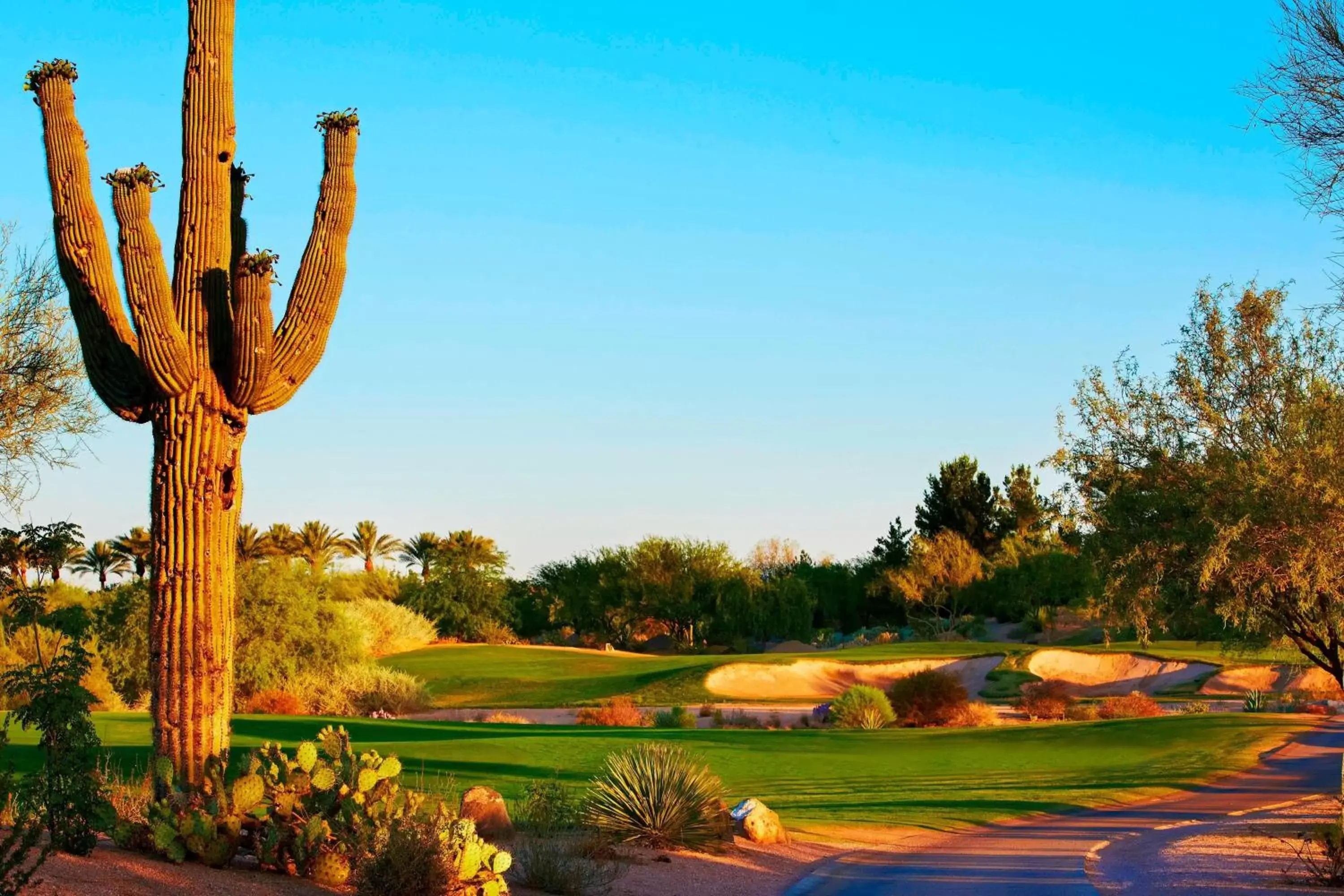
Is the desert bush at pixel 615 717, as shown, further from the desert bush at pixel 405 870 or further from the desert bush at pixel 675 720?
the desert bush at pixel 405 870

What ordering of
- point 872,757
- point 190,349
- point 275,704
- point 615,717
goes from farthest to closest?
point 275,704 → point 615,717 → point 872,757 → point 190,349

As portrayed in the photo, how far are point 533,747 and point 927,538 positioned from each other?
61090mm

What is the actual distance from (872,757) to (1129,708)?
15.2m

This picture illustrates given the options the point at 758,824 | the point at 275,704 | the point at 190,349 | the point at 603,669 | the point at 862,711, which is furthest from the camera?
the point at 603,669

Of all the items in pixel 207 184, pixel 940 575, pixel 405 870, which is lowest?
pixel 405 870

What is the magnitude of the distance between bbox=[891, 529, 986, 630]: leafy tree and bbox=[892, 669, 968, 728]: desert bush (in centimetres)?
3763

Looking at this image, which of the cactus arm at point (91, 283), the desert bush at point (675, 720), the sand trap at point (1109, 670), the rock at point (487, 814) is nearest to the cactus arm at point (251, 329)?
the cactus arm at point (91, 283)

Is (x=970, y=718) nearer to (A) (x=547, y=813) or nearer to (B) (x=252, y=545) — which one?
(A) (x=547, y=813)

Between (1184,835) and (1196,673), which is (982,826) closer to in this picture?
(1184,835)

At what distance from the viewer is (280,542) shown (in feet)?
268

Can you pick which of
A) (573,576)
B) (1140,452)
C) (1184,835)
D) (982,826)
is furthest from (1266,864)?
(573,576)

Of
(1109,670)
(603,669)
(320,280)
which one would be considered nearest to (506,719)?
(603,669)

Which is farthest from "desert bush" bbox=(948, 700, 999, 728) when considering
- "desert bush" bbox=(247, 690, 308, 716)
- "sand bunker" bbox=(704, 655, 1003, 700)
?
"desert bush" bbox=(247, 690, 308, 716)

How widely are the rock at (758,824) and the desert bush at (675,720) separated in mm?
18899
